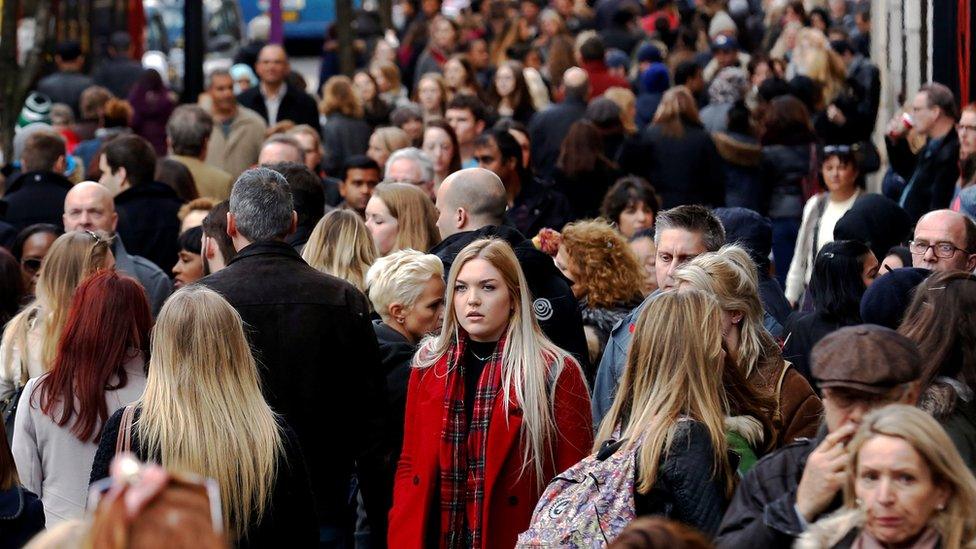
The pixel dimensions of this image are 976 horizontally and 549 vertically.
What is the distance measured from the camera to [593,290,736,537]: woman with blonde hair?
5.07m

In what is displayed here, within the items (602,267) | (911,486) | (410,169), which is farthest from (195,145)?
(911,486)

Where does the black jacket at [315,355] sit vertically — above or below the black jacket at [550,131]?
below

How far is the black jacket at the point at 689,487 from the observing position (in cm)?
505

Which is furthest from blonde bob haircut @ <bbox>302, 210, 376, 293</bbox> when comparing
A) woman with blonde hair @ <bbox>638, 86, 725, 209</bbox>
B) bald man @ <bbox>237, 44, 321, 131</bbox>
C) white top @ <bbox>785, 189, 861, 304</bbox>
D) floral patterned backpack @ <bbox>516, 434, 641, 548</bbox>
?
bald man @ <bbox>237, 44, 321, 131</bbox>

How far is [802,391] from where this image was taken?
5.72 metres

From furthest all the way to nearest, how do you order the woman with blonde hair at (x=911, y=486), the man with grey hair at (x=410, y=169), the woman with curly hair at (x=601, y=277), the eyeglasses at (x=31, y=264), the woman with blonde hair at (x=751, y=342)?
the man with grey hair at (x=410, y=169) < the eyeglasses at (x=31, y=264) < the woman with curly hair at (x=601, y=277) < the woman with blonde hair at (x=751, y=342) < the woman with blonde hair at (x=911, y=486)

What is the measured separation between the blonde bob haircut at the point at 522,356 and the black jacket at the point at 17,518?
5.49 feet

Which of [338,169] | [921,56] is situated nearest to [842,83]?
[921,56]

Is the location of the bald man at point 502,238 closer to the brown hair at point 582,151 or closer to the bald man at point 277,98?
the brown hair at point 582,151

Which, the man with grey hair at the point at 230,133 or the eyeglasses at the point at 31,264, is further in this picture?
the man with grey hair at the point at 230,133

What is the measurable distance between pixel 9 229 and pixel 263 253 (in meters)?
3.70

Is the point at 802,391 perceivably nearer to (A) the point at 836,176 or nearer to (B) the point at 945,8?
(A) the point at 836,176

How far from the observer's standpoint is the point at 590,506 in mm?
5145

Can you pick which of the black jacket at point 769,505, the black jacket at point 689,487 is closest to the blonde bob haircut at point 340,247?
the black jacket at point 689,487
